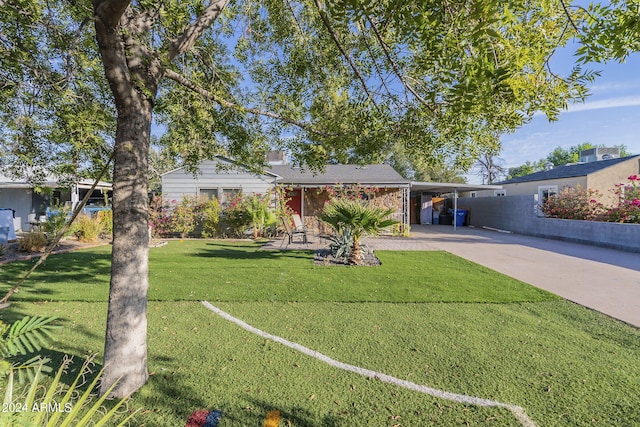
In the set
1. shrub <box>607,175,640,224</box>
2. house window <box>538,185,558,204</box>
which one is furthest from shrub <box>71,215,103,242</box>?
house window <box>538,185,558,204</box>

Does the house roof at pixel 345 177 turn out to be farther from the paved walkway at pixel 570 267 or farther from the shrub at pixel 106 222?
the shrub at pixel 106 222

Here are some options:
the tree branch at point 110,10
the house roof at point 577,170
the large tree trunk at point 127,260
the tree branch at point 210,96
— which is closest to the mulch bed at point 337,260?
the tree branch at point 210,96

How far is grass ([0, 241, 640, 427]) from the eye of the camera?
275 cm

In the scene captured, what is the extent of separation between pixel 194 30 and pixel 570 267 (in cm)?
986

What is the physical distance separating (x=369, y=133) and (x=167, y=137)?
4432mm

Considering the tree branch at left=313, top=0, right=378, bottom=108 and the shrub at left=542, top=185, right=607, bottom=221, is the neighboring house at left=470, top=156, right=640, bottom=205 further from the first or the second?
the tree branch at left=313, top=0, right=378, bottom=108

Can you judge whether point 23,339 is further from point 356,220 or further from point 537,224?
point 537,224

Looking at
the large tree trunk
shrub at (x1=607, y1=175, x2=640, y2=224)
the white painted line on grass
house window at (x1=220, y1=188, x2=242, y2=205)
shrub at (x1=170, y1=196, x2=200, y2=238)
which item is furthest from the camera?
house window at (x1=220, y1=188, x2=242, y2=205)

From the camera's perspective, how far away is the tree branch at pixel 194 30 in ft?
10.4

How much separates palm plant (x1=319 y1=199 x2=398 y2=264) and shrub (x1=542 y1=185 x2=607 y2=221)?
1092 centimetres

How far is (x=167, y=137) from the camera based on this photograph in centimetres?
677

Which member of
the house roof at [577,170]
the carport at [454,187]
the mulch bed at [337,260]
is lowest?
the mulch bed at [337,260]

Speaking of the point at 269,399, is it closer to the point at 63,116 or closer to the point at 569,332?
the point at 569,332

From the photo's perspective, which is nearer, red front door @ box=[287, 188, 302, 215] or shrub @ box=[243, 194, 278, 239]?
shrub @ box=[243, 194, 278, 239]
